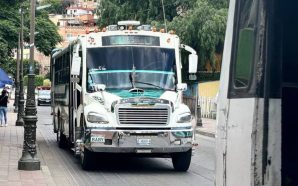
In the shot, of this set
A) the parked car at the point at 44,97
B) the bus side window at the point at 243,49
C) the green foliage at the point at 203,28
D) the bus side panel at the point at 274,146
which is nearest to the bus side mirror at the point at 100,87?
the bus side window at the point at 243,49

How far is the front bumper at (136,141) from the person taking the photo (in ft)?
45.2

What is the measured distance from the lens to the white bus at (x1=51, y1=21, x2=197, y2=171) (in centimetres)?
1385

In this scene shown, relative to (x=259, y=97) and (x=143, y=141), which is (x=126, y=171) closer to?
(x=143, y=141)

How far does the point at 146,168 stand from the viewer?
614 inches

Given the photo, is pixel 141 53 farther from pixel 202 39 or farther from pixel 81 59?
pixel 202 39

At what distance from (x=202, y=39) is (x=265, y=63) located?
4059cm

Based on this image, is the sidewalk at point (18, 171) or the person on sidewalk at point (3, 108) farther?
the person on sidewalk at point (3, 108)

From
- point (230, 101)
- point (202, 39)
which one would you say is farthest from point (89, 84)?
point (202, 39)

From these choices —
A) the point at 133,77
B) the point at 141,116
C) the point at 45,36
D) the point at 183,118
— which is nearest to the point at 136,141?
the point at 141,116

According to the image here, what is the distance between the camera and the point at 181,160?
14.8 m

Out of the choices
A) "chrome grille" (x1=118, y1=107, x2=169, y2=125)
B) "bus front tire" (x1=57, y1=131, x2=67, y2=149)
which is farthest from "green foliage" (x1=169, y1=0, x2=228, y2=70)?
"chrome grille" (x1=118, y1=107, x2=169, y2=125)

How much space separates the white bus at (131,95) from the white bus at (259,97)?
878 cm

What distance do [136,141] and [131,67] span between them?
75.8 inches

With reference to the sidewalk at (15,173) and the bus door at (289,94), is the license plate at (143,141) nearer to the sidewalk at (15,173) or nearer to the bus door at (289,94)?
the sidewalk at (15,173)
